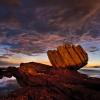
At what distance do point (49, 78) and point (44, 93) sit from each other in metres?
2.18

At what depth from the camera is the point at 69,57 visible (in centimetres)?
3469

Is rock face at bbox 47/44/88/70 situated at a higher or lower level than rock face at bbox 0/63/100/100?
higher

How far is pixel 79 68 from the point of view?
35.2 metres

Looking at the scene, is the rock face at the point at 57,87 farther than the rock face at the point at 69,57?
No

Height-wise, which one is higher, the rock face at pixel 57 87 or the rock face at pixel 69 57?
the rock face at pixel 69 57

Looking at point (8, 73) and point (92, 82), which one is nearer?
point (92, 82)

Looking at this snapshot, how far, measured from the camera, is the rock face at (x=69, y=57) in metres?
34.5

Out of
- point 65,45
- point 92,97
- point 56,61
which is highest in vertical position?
point 65,45

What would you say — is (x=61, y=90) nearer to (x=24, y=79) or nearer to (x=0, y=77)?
(x=24, y=79)

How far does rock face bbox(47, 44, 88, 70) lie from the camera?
34.5m

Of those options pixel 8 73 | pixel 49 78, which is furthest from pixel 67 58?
pixel 8 73

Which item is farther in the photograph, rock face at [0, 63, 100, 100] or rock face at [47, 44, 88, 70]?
rock face at [47, 44, 88, 70]

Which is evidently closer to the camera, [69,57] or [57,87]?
[57,87]

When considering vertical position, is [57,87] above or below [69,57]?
below
